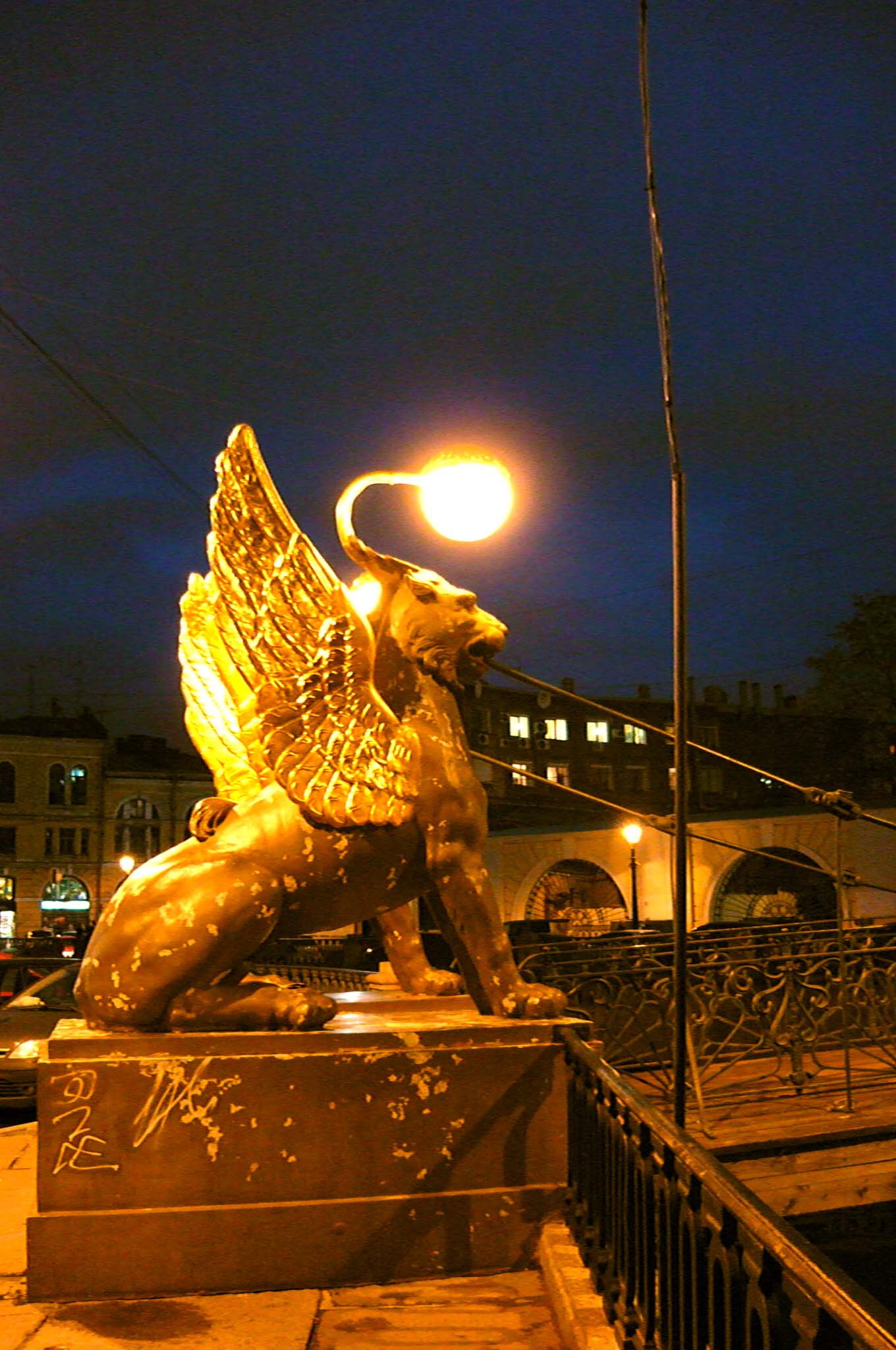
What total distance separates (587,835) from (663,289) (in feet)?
91.9

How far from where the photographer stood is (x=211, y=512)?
14.4 ft

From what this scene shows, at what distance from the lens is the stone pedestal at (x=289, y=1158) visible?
11.0ft

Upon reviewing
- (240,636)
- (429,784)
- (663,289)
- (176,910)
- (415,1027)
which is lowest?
(415,1027)

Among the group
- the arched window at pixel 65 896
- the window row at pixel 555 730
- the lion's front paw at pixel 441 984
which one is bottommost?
the arched window at pixel 65 896

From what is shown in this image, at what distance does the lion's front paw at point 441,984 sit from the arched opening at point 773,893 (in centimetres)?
2392

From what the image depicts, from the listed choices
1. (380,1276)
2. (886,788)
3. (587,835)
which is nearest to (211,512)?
(380,1276)

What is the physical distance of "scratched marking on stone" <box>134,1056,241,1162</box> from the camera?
3420 millimetres

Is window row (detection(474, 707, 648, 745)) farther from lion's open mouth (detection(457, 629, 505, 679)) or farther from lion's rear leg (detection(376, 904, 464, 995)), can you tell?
lion's open mouth (detection(457, 629, 505, 679))

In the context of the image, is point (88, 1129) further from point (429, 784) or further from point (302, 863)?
point (429, 784)

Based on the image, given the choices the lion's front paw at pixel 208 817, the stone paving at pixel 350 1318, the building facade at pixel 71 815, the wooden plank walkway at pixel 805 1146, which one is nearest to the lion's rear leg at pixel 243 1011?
the lion's front paw at pixel 208 817

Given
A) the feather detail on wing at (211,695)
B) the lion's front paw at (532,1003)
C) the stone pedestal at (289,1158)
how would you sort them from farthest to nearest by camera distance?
1. the feather detail on wing at (211,695)
2. the lion's front paw at (532,1003)
3. the stone pedestal at (289,1158)

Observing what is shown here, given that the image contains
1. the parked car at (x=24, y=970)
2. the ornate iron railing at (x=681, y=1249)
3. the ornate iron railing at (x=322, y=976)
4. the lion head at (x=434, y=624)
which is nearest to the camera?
the ornate iron railing at (x=681, y=1249)

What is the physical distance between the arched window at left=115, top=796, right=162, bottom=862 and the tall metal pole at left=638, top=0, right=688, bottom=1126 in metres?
57.4

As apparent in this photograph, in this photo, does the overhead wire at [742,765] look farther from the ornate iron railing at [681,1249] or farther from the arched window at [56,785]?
the arched window at [56,785]
